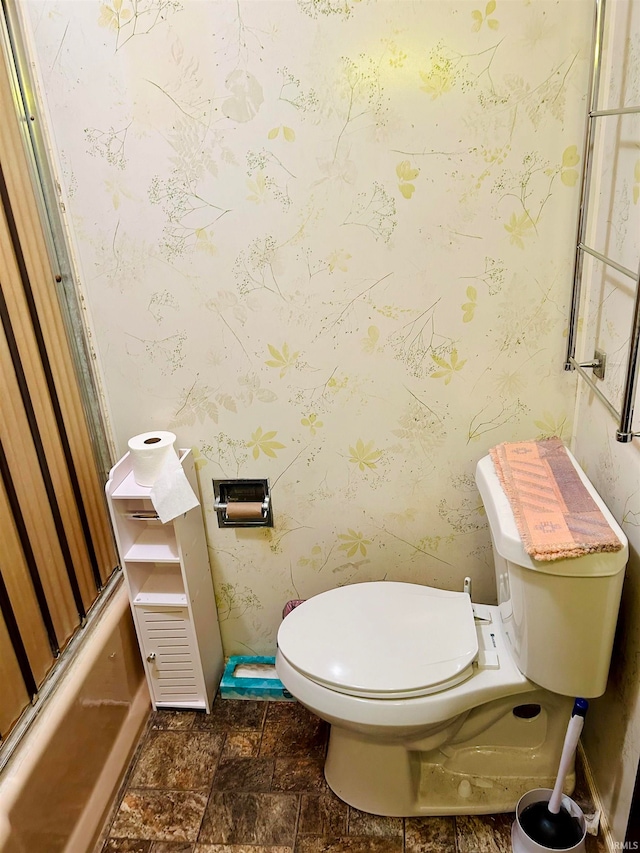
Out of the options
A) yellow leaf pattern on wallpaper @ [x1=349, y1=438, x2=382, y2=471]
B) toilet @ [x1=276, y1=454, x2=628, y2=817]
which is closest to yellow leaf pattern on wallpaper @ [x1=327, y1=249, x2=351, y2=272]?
yellow leaf pattern on wallpaper @ [x1=349, y1=438, x2=382, y2=471]

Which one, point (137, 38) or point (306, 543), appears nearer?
point (137, 38)

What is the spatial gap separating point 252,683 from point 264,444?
0.72m

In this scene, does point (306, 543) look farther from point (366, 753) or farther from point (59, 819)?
point (59, 819)

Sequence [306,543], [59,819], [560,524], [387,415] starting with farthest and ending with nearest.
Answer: [306,543] → [387,415] → [59,819] → [560,524]

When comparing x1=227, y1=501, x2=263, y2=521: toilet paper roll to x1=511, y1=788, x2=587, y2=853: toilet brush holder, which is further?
x1=227, y1=501, x2=263, y2=521: toilet paper roll

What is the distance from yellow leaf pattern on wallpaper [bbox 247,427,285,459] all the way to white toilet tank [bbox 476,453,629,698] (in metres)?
0.59

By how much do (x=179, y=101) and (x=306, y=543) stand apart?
1.16 m

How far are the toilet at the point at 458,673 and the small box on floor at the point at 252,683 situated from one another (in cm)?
30

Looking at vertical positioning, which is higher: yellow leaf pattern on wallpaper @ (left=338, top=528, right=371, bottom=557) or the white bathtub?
yellow leaf pattern on wallpaper @ (left=338, top=528, right=371, bottom=557)

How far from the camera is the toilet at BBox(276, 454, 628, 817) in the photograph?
136 centimetres

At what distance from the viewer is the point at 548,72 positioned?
55.5 inches

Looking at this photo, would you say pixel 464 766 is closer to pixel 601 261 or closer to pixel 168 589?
pixel 168 589

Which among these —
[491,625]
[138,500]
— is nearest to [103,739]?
[138,500]

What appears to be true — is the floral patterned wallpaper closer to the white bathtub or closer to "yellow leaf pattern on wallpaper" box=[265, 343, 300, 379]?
"yellow leaf pattern on wallpaper" box=[265, 343, 300, 379]
